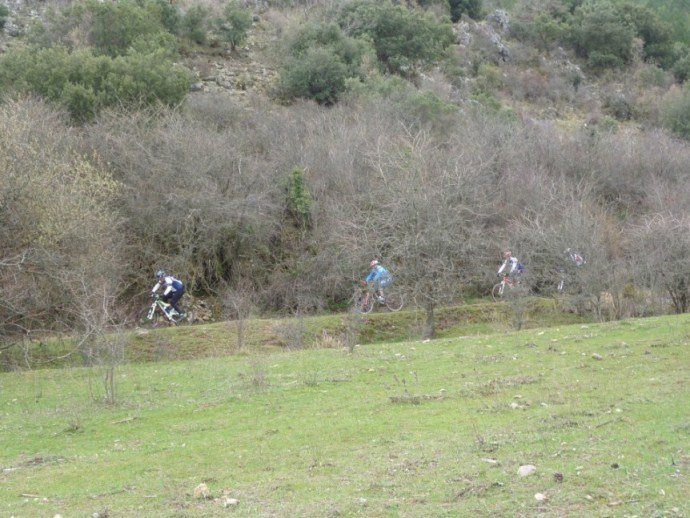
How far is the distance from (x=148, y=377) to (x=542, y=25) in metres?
75.4


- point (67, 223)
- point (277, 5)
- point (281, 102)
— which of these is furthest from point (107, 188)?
point (277, 5)

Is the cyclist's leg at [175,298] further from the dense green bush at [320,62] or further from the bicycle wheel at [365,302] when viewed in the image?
the dense green bush at [320,62]

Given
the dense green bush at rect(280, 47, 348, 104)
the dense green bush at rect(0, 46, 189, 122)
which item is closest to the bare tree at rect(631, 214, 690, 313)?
the dense green bush at rect(0, 46, 189, 122)

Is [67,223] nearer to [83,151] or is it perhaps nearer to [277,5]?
[83,151]

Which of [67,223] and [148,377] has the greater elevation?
[67,223]

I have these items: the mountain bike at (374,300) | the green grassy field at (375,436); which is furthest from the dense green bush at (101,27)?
the green grassy field at (375,436)

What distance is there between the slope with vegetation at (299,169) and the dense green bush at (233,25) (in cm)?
19

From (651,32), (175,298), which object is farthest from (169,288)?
(651,32)

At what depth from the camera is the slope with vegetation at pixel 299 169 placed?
26.1 meters

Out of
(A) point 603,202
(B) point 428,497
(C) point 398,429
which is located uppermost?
(B) point 428,497

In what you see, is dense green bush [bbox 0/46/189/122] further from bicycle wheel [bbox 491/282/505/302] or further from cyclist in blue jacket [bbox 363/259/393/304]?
bicycle wheel [bbox 491/282/505/302]

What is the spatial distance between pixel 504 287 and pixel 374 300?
15.8 ft

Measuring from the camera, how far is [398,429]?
11.7 meters

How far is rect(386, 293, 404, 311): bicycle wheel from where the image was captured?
97.3 feet
